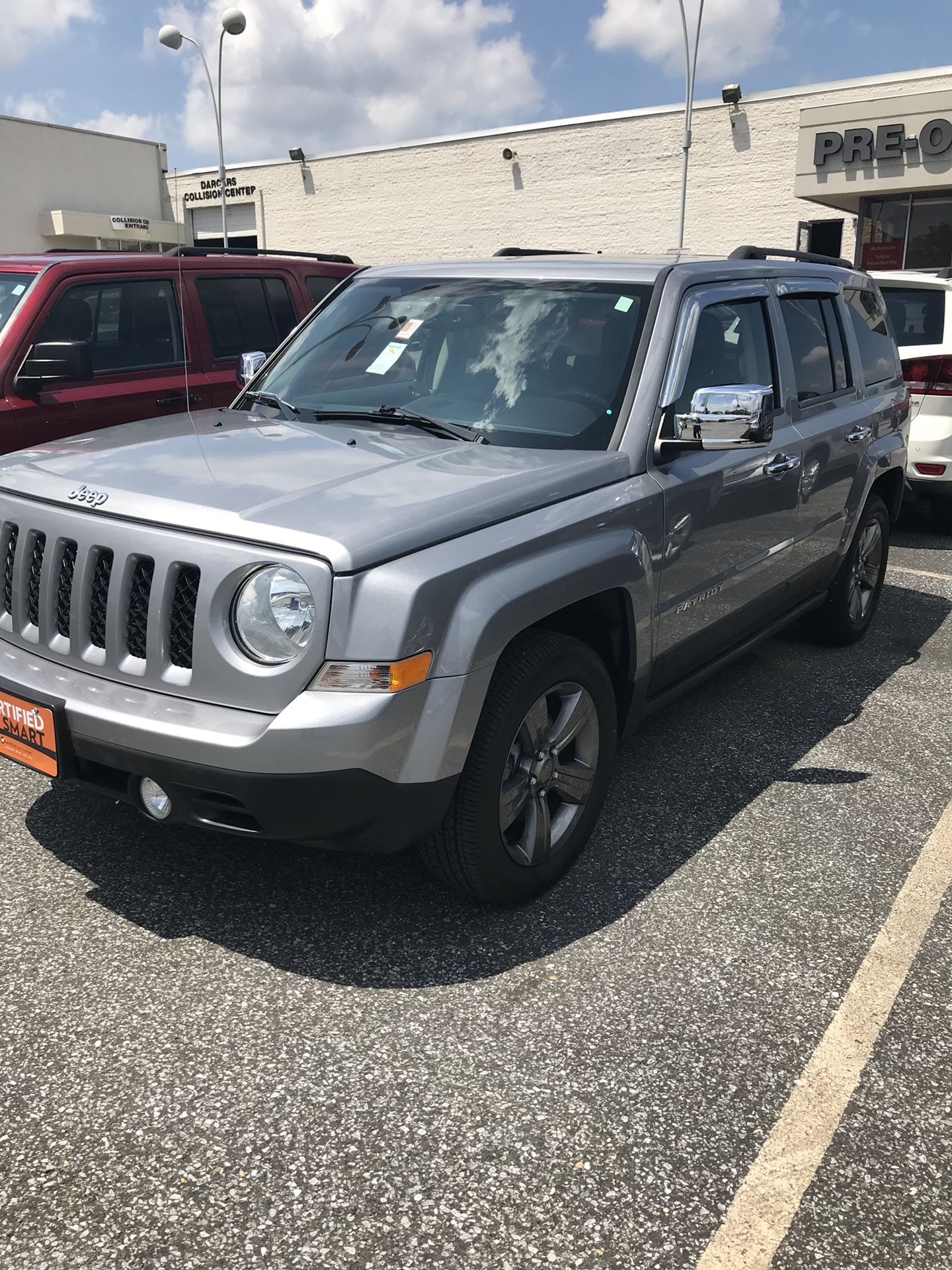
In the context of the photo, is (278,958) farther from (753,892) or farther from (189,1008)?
(753,892)

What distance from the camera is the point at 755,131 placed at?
28797 millimetres

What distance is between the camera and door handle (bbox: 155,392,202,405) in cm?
655

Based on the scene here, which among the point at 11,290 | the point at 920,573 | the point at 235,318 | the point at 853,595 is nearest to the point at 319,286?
the point at 235,318

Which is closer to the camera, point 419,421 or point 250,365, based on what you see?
point 419,421

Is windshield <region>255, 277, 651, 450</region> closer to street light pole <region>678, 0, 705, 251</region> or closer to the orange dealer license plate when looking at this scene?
the orange dealer license plate

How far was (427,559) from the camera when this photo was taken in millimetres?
2682

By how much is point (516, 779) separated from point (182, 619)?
1011mm

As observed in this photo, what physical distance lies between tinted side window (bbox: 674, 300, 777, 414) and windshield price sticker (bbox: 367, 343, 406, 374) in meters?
1.03

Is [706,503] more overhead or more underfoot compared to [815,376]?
more underfoot

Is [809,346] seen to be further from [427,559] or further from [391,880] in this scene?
[391,880]

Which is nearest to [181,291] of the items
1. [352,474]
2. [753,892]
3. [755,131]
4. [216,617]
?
[352,474]

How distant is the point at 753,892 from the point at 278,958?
4.73 feet

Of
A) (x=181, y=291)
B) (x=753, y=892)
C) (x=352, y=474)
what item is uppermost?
(x=181, y=291)

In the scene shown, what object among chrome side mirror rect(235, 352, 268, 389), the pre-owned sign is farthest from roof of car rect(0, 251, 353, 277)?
the pre-owned sign
